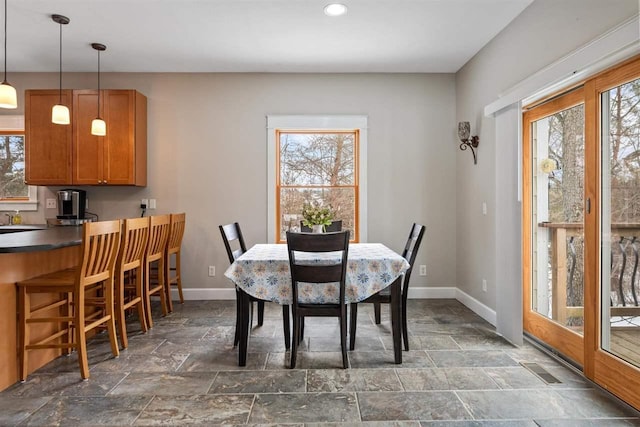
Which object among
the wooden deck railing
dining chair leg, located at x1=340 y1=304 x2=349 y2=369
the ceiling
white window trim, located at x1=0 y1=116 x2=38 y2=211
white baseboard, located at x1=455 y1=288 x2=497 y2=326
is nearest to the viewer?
the wooden deck railing

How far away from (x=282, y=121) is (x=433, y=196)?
2.04 metres

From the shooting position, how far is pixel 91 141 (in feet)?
13.7

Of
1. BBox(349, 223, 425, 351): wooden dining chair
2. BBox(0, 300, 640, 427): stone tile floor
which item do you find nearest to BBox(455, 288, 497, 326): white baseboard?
BBox(0, 300, 640, 427): stone tile floor

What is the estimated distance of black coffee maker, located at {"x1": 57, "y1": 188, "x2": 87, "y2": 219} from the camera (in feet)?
13.9

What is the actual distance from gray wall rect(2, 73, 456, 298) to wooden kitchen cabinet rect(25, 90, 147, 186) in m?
0.32

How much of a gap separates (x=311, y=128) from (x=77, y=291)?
297cm

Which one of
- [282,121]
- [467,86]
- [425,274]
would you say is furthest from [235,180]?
[467,86]

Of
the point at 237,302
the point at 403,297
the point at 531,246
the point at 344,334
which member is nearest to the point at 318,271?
the point at 344,334

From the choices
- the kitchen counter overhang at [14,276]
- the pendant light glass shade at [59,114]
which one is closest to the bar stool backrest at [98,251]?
the kitchen counter overhang at [14,276]

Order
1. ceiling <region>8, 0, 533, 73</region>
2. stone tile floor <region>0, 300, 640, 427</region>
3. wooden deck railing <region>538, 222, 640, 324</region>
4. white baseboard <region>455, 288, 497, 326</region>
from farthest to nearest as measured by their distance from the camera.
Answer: white baseboard <region>455, 288, 497, 326</region> < ceiling <region>8, 0, 533, 73</region> < wooden deck railing <region>538, 222, 640, 324</region> < stone tile floor <region>0, 300, 640, 427</region>

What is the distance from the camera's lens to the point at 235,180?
4520 millimetres

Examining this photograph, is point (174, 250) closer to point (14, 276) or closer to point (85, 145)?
point (85, 145)

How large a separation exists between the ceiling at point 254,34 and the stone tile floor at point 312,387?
2.73 metres

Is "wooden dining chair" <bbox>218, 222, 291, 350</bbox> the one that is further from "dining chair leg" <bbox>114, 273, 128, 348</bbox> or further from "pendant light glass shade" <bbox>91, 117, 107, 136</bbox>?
"pendant light glass shade" <bbox>91, 117, 107, 136</bbox>
